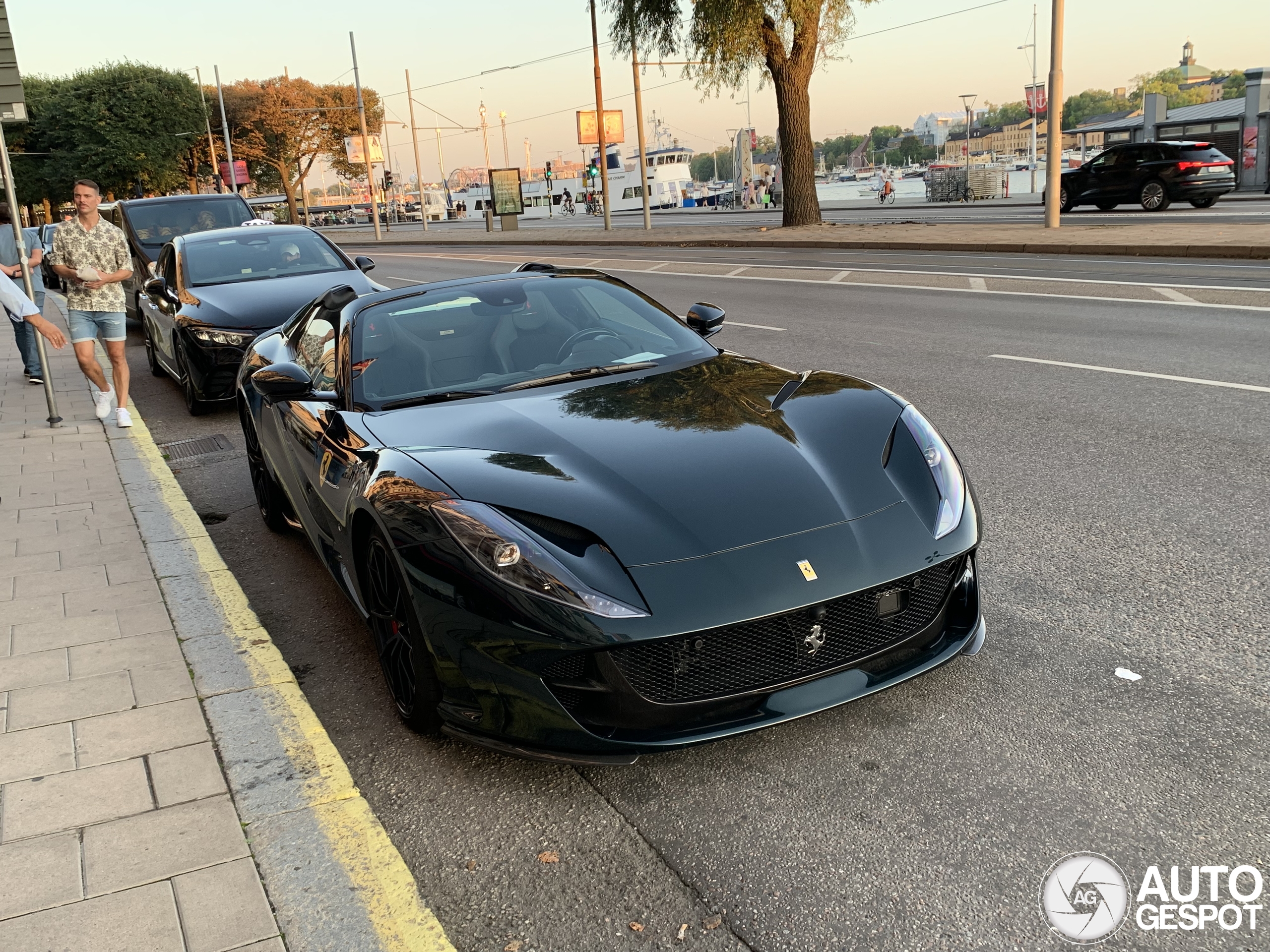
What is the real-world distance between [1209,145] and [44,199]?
73.3 m

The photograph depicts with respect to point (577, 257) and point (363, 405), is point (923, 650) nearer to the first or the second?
point (363, 405)

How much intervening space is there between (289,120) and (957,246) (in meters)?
66.9

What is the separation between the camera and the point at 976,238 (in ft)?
69.3

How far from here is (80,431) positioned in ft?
28.3

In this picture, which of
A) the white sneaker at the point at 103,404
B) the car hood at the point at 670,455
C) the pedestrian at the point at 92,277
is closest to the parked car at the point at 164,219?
the white sneaker at the point at 103,404

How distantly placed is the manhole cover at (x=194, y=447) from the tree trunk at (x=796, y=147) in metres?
21.0

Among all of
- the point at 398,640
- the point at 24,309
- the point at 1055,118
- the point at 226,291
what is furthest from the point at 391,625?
the point at 1055,118

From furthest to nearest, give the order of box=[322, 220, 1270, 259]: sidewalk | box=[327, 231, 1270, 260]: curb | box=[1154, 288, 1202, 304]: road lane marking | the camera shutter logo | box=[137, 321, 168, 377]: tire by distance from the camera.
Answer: box=[322, 220, 1270, 259]: sidewalk → box=[327, 231, 1270, 260]: curb → box=[1154, 288, 1202, 304]: road lane marking → box=[137, 321, 168, 377]: tire → the camera shutter logo

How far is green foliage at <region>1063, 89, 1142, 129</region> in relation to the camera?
174 metres

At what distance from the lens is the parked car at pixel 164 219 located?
14.2m

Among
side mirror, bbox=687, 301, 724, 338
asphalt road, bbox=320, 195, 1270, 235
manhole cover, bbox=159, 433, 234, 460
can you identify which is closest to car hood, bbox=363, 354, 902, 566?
side mirror, bbox=687, 301, 724, 338

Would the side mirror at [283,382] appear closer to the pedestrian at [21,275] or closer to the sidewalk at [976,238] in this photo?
the pedestrian at [21,275]

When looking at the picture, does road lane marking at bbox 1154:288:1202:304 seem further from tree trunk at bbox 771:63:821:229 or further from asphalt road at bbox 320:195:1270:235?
tree trunk at bbox 771:63:821:229

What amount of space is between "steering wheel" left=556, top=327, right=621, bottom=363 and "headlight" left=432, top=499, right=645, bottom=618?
1.47m
